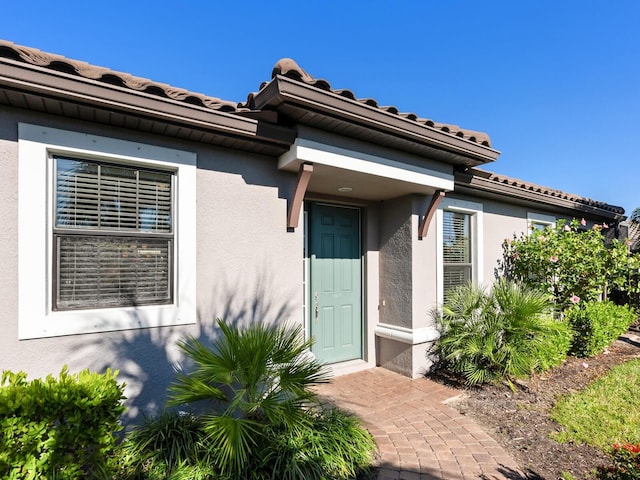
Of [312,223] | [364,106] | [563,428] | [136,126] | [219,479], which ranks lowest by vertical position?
[563,428]

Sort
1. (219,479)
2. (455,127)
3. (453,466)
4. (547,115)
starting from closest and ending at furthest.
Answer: (219,479) → (453,466) → (455,127) → (547,115)

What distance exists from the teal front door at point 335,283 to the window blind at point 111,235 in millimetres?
2551

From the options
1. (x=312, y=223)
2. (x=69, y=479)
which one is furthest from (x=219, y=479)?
(x=312, y=223)

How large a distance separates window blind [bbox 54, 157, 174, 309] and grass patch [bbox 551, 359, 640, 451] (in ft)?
16.0

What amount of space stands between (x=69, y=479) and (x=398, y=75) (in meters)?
10.1

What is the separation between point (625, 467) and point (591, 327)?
568 cm

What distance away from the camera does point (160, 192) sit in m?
3.45

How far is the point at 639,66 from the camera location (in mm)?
6238

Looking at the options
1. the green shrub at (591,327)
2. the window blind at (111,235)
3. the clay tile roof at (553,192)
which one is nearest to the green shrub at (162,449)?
the window blind at (111,235)

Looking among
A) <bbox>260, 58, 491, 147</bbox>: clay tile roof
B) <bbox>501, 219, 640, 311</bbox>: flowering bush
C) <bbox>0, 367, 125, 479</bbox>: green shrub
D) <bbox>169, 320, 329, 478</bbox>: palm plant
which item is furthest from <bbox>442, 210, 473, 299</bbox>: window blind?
<bbox>0, 367, 125, 479</bbox>: green shrub

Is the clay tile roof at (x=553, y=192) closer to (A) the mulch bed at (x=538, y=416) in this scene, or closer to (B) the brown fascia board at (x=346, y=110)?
(B) the brown fascia board at (x=346, y=110)

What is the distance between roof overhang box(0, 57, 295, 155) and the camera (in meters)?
2.52

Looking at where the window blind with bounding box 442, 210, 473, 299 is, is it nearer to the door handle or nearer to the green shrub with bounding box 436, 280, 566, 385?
the green shrub with bounding box 436, 280, 566, 385

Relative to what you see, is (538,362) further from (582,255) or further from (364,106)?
(364,106)
